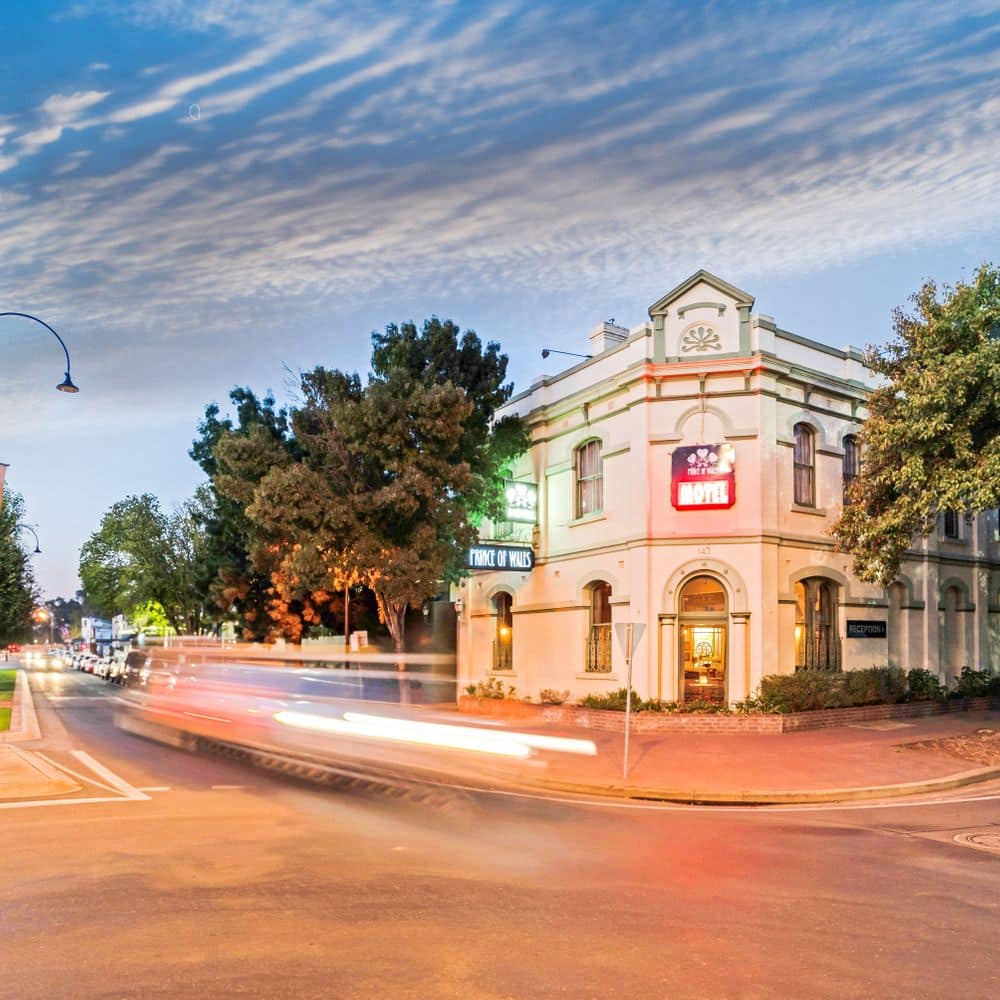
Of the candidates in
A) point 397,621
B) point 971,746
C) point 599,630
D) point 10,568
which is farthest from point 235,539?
point 971,746

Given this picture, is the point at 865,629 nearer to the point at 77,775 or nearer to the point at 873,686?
the point at 873,686

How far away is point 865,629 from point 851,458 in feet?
14.3

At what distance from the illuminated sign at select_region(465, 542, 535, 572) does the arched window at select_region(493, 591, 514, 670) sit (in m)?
2.38

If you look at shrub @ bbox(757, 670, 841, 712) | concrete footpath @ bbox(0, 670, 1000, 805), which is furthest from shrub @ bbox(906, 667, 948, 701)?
shrub @ bbox(757, 670, 841, 712)

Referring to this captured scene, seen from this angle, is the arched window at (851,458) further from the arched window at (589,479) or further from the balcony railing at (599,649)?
the balcony railing at (599,649)

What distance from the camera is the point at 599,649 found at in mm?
23969

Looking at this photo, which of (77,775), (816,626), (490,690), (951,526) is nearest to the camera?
(77,775)

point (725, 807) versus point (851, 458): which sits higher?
point (851, 458)

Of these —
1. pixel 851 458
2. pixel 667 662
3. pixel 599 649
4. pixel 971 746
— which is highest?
pixel 851 458

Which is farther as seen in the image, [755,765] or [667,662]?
[667,662]

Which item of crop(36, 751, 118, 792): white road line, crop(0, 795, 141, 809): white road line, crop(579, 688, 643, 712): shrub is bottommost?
crop(36, 751, 118, 792): white road line

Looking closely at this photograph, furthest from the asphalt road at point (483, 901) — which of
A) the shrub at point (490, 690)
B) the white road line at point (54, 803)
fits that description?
the shrub at point (490, 690)

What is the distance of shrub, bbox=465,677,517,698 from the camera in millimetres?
26266

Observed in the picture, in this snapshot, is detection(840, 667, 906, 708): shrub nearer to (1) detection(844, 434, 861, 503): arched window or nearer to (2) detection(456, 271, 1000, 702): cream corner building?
(2) detection(456, 271, 1000, 702): cream corner building
